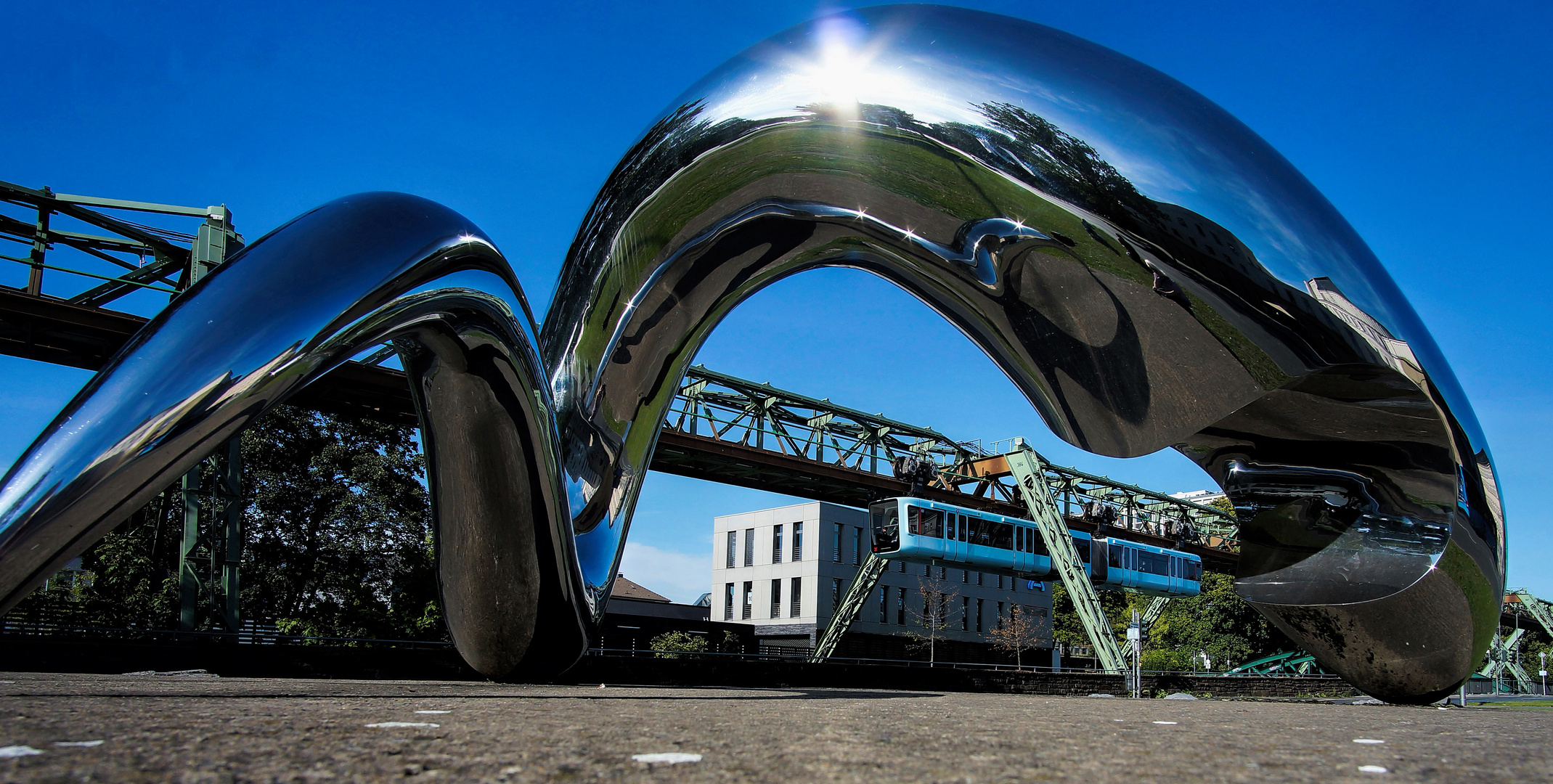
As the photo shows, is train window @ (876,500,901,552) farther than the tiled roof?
No

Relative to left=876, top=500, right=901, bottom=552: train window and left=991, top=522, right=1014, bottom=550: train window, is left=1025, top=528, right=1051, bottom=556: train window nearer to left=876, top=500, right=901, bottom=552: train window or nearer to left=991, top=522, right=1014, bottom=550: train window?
left=991, top=522, right=1014, bottom=550: train window

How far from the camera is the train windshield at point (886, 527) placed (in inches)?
941

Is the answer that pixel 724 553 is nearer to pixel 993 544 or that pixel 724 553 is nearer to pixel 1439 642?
pixel 993 544

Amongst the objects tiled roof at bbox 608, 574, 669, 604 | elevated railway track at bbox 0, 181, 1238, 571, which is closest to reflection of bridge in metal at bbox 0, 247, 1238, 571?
elevated railway track at bbox 0, 181, 1238, 571

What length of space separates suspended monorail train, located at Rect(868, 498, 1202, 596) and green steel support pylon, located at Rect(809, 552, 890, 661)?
1.95 m

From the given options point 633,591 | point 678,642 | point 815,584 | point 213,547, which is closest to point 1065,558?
point 678,642

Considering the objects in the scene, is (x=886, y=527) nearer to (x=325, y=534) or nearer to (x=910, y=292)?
(x=325, y=534)

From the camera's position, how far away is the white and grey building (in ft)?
173

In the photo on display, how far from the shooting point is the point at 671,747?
4.78ft

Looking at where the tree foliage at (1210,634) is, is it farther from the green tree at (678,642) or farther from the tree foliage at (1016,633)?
the green tree at (678,642)

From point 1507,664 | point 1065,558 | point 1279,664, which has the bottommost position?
point 1279,664

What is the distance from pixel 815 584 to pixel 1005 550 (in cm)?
2712

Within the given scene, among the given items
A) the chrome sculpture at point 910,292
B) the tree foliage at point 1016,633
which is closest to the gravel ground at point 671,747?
the chrome sculpture at point 910,292

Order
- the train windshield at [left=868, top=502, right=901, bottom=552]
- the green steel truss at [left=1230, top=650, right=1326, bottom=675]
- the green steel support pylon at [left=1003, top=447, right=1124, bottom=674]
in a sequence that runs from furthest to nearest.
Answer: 1. the green steel truss at [left=1230, top=650, right=1326, bottom=675]
2. the green steel support pylon at [left=1003, top=447, right=1124, bottom=674]
3. the train windshield at [left=868, top=502, right=901, bottom=552]
